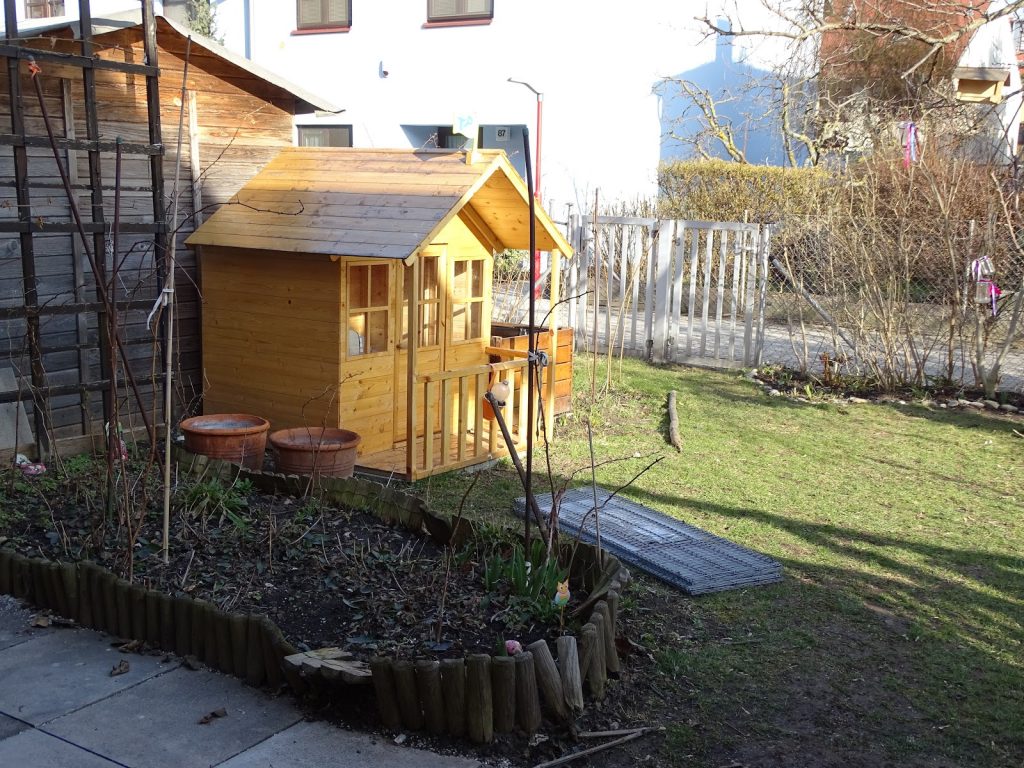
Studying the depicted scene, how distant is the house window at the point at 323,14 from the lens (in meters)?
20.4

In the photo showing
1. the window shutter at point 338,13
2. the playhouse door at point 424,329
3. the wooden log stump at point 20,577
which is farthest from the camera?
the window shutter at point 338,13

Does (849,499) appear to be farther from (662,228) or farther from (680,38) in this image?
(680,38)

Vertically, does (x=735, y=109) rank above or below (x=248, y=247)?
above

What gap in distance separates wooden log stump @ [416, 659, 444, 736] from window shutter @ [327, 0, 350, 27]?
731 inches

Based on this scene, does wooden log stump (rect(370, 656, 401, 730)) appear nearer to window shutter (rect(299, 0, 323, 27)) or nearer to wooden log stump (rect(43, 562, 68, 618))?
wooden log stump (rect(43, 562, 68, 618))

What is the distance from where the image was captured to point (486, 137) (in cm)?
2019

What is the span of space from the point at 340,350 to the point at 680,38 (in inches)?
556

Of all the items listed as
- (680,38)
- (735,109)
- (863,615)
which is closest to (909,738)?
(863,615)

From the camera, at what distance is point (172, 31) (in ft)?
25.5

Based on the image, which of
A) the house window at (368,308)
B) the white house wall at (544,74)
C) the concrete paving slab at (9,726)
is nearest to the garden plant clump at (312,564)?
the concrete paving slab at (9,726)

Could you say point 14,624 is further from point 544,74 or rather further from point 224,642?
point 544,74

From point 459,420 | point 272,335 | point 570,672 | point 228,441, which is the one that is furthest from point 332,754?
point 272,335

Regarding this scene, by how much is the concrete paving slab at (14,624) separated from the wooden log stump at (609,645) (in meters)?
2.55

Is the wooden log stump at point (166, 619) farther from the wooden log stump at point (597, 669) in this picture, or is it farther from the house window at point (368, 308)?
the house window at point (368, 308)
